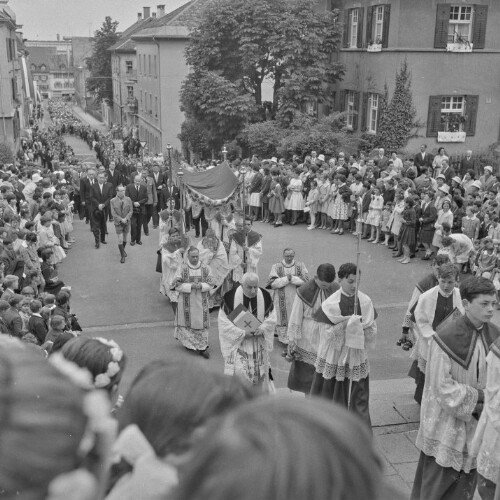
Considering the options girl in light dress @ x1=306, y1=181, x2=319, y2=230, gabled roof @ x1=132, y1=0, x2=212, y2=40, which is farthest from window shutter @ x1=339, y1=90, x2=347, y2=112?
gabled roof @ x1=132, y1=0, x2=212, y2=40

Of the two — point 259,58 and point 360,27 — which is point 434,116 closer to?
point 360,27

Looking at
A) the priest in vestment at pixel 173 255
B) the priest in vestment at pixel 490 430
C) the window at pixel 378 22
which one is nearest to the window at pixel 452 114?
the window at pixel 378 22

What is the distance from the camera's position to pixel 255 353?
7375 mm

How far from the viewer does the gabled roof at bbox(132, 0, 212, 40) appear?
42.5 m

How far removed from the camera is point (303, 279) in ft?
33.1

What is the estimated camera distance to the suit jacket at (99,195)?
676 inches

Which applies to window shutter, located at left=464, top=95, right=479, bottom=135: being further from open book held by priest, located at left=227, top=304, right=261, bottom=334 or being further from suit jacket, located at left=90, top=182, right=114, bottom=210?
open book held by priest, located at left=227, top=304, right=261, bottom=334

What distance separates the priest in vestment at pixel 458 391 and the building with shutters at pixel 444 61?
20782 mm

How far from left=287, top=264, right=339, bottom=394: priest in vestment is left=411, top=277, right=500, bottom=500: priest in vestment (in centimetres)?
260

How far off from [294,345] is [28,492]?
22.4ft

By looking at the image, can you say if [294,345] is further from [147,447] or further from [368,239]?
[368,239]

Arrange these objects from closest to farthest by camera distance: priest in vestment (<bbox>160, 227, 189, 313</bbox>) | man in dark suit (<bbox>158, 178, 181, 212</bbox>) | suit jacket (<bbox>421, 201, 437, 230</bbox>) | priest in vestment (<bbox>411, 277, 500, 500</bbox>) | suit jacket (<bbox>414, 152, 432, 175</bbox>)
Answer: priest in vestment (<bbox>411, 277, 500, 500</bbox>) → priest in vestment (<bbox>160, 227, 189, 313</bbox>) → suit jacket (<bbox>421, 201, 437, 230</bbox>) → man in dark suit (<bbox>158, 178, 181, 212</bbox>) → suit jacket (<bbox>414, 152, 432, 175</bbox>)

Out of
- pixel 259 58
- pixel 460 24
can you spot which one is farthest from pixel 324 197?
pixel 259 58

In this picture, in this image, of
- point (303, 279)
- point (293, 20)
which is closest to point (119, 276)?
point (303, 279)
